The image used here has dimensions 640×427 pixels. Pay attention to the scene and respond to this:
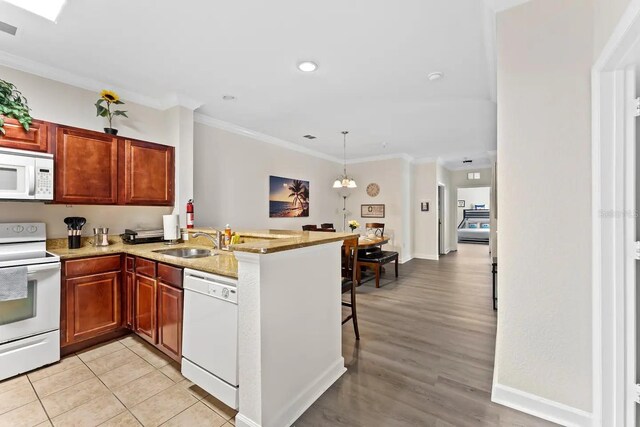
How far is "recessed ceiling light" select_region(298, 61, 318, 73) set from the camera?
2.52 m

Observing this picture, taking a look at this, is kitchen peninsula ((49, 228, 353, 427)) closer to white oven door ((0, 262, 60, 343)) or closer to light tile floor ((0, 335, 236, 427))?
light tile floor ((0, 335, 236, 427))

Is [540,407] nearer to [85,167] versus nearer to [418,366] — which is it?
[418,366]

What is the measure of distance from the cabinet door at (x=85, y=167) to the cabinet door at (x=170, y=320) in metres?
1.30

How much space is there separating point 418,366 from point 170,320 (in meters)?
1.97

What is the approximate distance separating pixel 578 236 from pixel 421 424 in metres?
1.40

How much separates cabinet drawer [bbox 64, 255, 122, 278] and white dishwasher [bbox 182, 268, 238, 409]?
1191 millimetres

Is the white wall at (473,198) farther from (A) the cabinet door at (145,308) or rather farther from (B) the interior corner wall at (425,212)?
(A) the cabinet door at (145,308)

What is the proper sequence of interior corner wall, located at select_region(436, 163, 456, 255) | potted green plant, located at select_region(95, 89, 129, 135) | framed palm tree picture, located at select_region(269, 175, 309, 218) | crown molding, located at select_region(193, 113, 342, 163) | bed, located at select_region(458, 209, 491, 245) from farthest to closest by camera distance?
1. bed, located at select_region(458, 209, 491, 245)
2. interior corner wall, located at select_region(436, 163, 456, 255)
3. framed palm tree picture, located at select_region(269, 175, 309, 218)
4. crown molding, located at select_region(193, 113, 342, 163)
5. potted green plant, located at select_region(95, 89, 129, 135)

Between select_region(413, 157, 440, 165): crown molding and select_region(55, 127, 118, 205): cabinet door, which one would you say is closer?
select_region(55, 127, 118, 205): cabinet door

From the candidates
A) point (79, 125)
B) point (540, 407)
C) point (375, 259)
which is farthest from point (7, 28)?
point (375, 259)

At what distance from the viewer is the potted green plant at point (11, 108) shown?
218cm

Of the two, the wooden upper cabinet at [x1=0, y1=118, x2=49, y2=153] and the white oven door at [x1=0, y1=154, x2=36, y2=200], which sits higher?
the wooden upper cabinet at [x1=0, y1=118, x2=49, y2=153]

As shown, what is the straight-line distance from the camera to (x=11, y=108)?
223 cm

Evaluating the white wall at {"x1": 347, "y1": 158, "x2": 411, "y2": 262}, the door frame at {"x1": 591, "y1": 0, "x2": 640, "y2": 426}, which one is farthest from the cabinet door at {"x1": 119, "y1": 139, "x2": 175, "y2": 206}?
the white wall at {"x1": 347, "y1": 158, "x2": 411, "y2": 262}
